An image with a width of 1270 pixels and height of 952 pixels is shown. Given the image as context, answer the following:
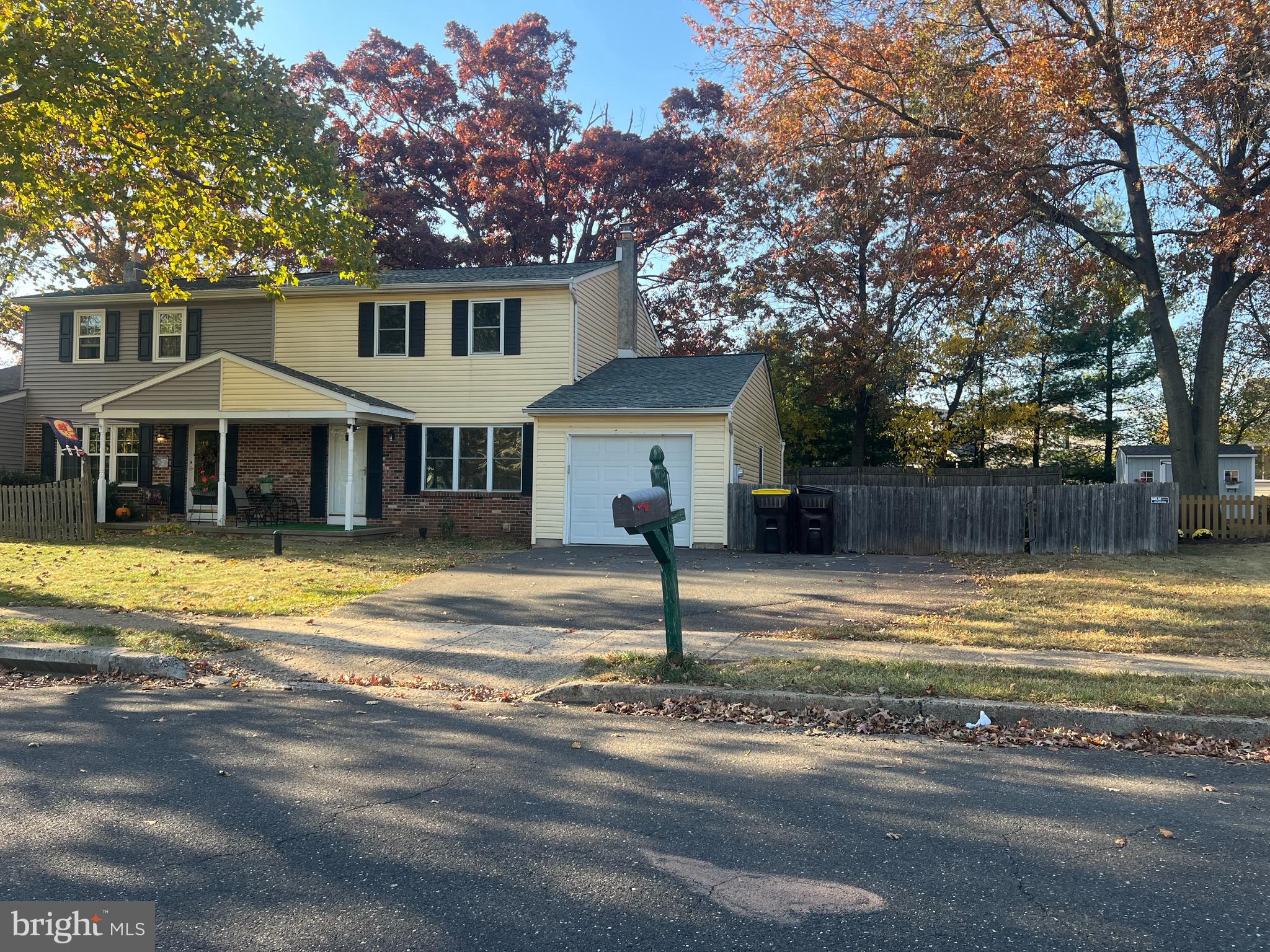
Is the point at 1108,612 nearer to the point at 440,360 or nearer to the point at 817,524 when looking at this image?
the point at 817,524

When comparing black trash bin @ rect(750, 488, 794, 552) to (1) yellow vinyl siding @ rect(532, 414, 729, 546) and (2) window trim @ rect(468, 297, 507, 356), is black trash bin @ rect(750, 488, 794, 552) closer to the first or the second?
(1) yellow vinyl siding @ rect(532, 414, 729, 546)

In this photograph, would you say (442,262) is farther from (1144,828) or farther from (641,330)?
(1144,828)

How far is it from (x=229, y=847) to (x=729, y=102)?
23351 millimetres

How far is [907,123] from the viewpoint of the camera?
21172 mm

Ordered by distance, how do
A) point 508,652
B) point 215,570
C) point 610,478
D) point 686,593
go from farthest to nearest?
point 610,478
point 215,570
point 686,593
point 508,652

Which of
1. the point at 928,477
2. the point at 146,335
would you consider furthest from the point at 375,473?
the point at 928,477

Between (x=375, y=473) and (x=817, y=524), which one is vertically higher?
(x=375, y=473)

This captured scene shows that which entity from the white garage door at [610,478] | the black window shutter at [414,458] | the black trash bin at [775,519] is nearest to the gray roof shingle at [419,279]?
the black window shutter at [414,458]

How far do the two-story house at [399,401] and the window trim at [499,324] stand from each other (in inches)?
1.7

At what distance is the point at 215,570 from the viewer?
14.3 metres

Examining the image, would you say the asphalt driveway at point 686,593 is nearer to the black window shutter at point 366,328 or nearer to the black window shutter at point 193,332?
the black window shutter at point 366,328

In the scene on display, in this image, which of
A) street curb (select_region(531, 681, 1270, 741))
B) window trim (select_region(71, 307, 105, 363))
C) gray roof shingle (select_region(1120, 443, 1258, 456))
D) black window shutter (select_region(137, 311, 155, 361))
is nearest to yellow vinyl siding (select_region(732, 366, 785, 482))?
street curb (select_region(531, 681, 1270, 741))

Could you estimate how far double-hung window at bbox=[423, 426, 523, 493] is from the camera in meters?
20.2

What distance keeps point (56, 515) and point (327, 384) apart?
597 centimetres
